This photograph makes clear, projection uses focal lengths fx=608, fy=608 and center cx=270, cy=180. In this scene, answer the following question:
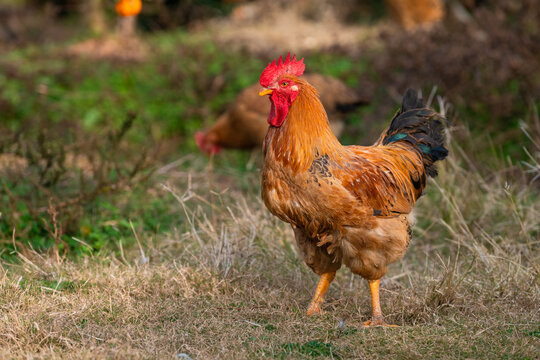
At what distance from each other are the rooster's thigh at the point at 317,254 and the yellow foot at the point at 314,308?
23 cm

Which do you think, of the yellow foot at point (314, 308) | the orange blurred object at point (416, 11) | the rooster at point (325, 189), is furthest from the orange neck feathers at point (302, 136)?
the orange blurred object at point (416, 11)

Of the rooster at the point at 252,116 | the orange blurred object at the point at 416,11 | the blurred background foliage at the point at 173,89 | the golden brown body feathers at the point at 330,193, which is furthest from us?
the orange blurred object at the point at 416,11

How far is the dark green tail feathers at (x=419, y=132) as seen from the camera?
4.47 metres

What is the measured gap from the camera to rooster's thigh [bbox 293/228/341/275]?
4.04 metres

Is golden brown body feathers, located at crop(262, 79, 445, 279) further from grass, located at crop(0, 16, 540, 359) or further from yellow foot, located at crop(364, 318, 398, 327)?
grass, located at crop(0, 16, 540, 359)

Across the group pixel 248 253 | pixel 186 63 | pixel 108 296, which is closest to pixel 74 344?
pixel 108 296

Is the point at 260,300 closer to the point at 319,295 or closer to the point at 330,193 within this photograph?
the point at 319,295

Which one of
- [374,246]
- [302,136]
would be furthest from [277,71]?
[374,246]

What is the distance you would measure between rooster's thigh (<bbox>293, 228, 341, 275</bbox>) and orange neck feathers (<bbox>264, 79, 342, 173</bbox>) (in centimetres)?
56

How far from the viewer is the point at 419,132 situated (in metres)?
4.53

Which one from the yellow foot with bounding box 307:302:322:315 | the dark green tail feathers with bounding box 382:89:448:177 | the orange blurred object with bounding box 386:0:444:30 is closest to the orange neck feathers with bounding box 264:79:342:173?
the dark green tail feathers with bounding box 382:89:448:177

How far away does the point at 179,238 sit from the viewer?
5.42 m

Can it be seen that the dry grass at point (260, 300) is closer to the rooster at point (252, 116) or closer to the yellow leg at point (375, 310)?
the yellow leg at point (375, 310)

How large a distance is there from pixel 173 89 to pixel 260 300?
22.0 feet
